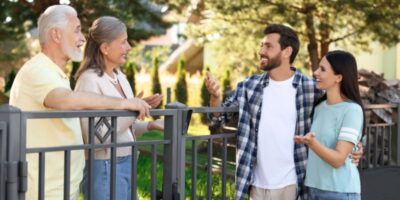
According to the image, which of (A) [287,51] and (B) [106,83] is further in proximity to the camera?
(A) [287,51]

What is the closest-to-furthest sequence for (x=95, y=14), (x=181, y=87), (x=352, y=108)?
1. (x=352, y=108)
2. (x=95, y=14)
3. (x=181, y=87)

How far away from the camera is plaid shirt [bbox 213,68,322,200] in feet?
12.9

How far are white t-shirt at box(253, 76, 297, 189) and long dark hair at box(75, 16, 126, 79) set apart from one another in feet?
2.94

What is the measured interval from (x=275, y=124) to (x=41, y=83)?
1.33 metres

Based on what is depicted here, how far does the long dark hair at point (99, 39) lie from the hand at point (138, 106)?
291 millimetres

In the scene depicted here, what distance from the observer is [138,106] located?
Result: 3484 mm

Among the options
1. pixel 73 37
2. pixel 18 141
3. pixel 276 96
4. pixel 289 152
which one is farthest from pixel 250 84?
pixel 18 141

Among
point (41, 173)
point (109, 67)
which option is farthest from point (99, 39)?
point (41, 173)

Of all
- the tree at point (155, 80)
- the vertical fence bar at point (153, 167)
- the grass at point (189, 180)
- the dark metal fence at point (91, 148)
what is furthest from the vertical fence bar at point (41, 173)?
the tree at point (155, 80)

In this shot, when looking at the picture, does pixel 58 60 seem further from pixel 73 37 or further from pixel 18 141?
pixel 18 141

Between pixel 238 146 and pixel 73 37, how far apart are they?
117 cm

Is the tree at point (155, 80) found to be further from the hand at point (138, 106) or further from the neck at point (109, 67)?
the hand at point (138, 106)

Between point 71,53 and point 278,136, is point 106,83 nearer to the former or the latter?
point 71,53

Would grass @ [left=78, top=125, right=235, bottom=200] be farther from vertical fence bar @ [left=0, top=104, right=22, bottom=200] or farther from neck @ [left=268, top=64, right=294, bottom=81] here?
vertical fence bar @ [left=0, top=104, right=22, bottom=200]
